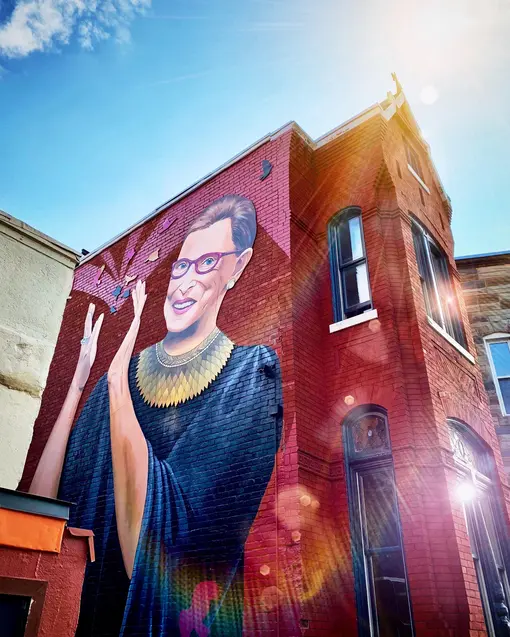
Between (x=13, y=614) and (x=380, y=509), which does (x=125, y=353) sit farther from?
Answer: (x=13, y=614)

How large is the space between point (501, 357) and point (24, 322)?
435 inches

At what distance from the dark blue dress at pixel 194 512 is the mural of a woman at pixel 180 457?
0.05ft

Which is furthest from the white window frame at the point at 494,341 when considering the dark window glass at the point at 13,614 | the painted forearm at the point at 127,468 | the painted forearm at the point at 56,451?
the dark window glass at the point at 13,614

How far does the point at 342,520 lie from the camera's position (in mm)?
6566

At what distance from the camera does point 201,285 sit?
9.07m

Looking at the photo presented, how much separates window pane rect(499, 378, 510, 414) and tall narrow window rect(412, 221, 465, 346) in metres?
3.43

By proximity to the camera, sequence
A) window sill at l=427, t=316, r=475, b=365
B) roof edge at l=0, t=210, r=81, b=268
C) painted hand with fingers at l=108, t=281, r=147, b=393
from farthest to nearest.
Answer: painted hand with fingers at l=108, t=281, r=147, b=393
window sill at l=427, t=316, r=475, b=365
roof edge at l=0, t=210, r=81, b=268

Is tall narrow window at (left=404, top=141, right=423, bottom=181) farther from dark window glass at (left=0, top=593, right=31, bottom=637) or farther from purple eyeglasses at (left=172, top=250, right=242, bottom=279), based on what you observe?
dark window glass at (left=0, top=593, right=31, bottom=637)

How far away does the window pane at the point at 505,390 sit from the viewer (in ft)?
38.2

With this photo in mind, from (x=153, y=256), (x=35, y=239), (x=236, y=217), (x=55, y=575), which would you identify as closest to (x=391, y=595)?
(x=55, y=575)

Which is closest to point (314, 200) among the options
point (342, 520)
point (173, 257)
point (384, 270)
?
point (384, 270)

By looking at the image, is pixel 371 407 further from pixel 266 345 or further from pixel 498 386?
pixel 498 386

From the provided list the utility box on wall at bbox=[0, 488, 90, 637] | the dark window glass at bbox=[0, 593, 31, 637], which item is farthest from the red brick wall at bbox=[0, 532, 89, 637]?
the dark window glass at bbox=[0, 593, 31, 637]

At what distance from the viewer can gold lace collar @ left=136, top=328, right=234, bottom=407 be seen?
7977 millimetres
